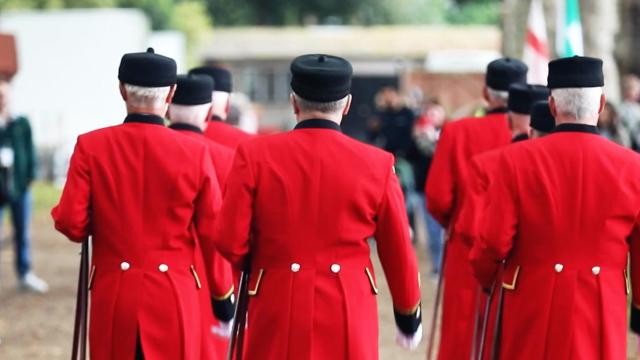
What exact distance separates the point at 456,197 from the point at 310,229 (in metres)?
3.25

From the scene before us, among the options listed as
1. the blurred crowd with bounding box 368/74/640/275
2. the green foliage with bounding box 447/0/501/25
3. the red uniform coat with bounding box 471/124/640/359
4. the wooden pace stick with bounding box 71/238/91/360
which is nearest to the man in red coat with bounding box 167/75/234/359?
the wooden pace stick with bounding box 71/238/91/360

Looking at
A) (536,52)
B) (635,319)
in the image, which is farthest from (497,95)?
(536,52)

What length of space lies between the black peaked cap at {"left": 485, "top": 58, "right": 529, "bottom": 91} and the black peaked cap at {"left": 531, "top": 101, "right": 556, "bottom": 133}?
153 centimetres

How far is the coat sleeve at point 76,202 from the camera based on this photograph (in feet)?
20.3

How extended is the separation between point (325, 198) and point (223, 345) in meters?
2.26

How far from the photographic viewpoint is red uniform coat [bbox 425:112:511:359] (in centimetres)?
862

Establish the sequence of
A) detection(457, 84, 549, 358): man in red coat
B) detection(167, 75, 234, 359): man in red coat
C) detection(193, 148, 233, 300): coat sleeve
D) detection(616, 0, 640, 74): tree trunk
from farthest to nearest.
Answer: detection(616, 0, 640, 74): tree trunk < detection(457, 84, 549, 358): man in red coat < detection(167, 75, 234, 359): man in red coat < detection(193, 148, 233, 300): coat sleeve

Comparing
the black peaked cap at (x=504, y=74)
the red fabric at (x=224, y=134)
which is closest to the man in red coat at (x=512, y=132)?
the black peaked cap at (x=504, y=74)

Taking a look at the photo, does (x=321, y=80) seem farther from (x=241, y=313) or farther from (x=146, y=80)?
(x=241, y=313)

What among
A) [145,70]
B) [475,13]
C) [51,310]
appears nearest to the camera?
[145,70]

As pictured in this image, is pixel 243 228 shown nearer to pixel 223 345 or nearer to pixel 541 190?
pixel 541 190

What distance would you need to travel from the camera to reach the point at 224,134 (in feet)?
28.9

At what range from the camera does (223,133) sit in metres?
8.83

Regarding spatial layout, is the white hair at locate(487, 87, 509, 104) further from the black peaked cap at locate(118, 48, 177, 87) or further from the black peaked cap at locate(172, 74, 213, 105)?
the black peaked cap at locate(118, 48, 177, 87)
